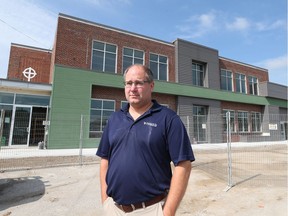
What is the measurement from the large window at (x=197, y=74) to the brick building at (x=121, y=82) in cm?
5

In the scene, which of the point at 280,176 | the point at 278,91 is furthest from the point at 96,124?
the point at 278,91

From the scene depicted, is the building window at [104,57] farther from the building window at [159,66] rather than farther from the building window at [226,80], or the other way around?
the building window at [226,80]

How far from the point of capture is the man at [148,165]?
170cm

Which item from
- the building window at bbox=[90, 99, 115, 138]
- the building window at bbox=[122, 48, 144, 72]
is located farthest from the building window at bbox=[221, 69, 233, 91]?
the building window at bbox=[90, 99, 115, 138]

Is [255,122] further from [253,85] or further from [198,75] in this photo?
[198,75]

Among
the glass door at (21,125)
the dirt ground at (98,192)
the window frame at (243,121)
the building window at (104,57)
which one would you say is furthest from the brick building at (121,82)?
the dirt ground at (98,192)

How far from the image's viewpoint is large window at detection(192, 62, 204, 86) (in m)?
21.7

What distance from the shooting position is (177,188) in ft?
5.42

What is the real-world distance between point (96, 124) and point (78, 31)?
726 centimetres

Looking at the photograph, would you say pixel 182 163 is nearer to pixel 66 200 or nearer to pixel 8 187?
pixel 66 200

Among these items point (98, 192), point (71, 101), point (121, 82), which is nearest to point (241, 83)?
point (121, 82)

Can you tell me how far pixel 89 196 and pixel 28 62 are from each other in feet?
59.0

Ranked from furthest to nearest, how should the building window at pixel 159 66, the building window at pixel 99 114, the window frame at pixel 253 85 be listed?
the window frame at pixel 253 85 < the building window at pixel 159 66 < the building window at pixel 99 114

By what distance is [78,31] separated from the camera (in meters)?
15.8
